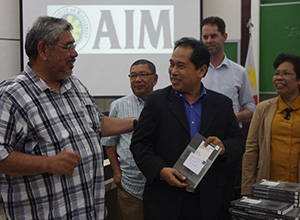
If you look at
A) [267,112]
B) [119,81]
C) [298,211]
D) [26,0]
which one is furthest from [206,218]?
[26,0]

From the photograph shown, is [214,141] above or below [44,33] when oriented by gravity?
below

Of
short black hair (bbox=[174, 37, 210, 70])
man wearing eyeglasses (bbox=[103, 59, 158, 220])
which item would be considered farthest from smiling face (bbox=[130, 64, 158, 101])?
short black hair (bbox=[174, 37, 210, 70])

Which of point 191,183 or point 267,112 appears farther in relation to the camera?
point 267,112

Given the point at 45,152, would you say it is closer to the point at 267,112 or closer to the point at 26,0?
the point at 267,112

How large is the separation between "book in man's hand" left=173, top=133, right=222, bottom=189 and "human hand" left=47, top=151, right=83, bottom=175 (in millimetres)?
560

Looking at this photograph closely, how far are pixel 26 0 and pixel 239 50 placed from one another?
264 cm

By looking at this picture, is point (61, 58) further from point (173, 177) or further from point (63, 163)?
point (173, 177)

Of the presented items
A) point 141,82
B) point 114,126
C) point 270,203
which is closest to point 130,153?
point 141,82

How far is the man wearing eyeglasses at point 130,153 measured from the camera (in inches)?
102

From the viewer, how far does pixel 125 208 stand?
8.69ft

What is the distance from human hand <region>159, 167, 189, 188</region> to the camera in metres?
1.74

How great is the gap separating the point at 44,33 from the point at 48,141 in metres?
0.49

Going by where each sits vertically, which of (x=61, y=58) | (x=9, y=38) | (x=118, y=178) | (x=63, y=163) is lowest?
(x=118, y=178)

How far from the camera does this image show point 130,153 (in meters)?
2.61
